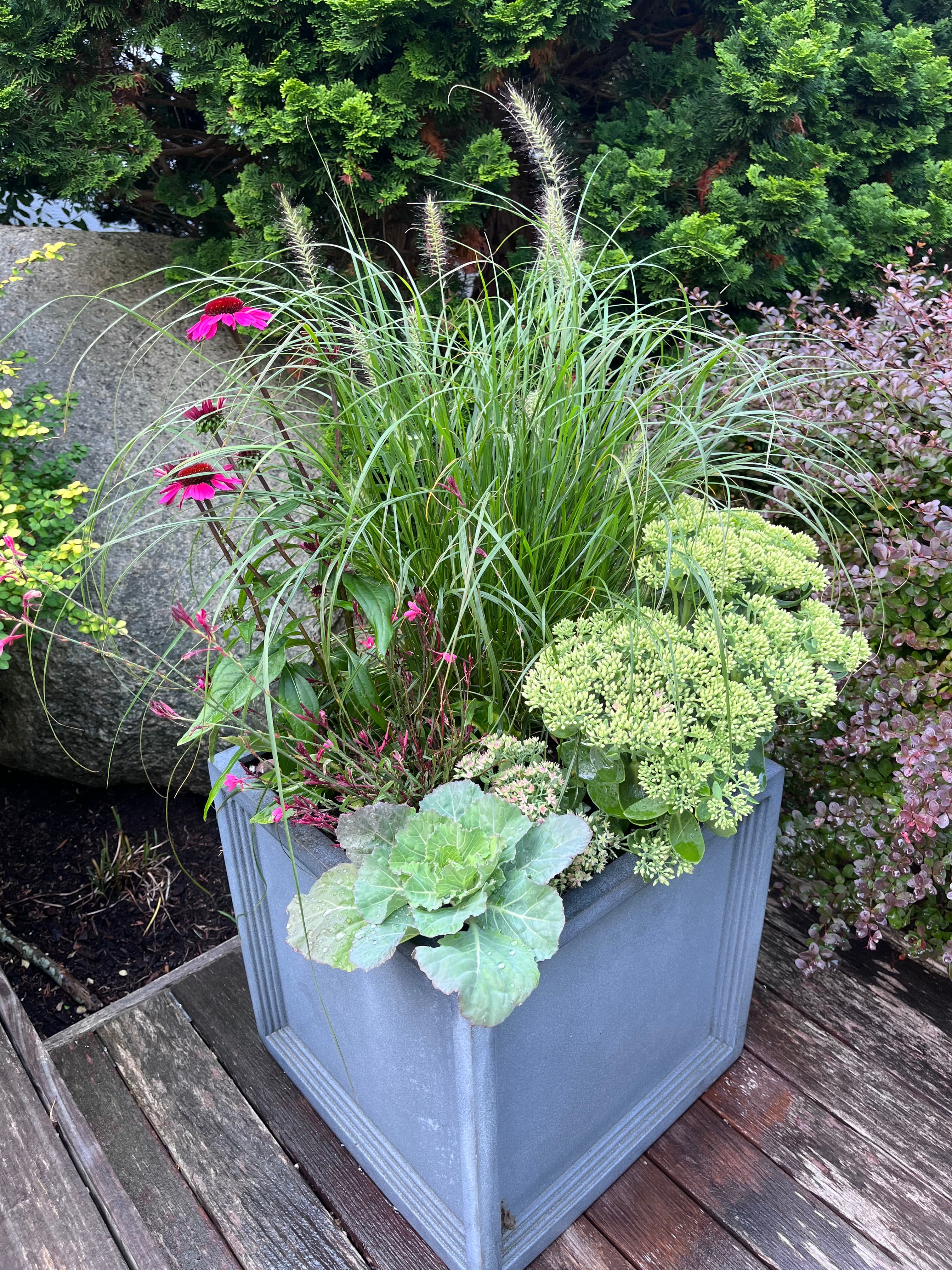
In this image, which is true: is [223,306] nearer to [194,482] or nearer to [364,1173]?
[194,482]

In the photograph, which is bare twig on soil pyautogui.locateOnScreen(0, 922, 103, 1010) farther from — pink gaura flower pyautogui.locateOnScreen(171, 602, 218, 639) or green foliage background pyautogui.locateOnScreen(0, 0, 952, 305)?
green foliage background pyautogui.locateOnScreen(0, 0, 952, 305)

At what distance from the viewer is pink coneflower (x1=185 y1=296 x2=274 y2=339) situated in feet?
3.18

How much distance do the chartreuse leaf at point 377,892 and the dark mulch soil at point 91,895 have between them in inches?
30.3

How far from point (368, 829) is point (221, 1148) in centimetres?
69

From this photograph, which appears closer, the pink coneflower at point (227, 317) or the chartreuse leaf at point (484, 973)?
the chartreuse leaf at point (484, 973)

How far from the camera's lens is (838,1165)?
1.29 meters

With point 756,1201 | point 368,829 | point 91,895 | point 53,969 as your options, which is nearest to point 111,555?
point 91,895

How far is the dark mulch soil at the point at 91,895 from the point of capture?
1.75 m

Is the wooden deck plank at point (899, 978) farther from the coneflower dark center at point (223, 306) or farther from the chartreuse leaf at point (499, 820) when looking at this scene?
the coneflower dark center at point (223, 306)

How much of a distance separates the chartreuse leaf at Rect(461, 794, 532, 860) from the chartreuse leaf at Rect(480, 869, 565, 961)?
38 millimetres

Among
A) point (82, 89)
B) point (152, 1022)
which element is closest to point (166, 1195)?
point (152, 1022)

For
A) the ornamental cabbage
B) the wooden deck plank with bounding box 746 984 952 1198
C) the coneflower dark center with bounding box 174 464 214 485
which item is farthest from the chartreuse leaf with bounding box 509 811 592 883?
the wooden deck plank with bounding box 746 984 952 1198

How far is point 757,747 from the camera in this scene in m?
1.18

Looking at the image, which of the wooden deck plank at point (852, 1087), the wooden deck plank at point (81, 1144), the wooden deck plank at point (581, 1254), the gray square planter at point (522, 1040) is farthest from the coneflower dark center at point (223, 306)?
the wooden deck plank at point (852, 1087)
